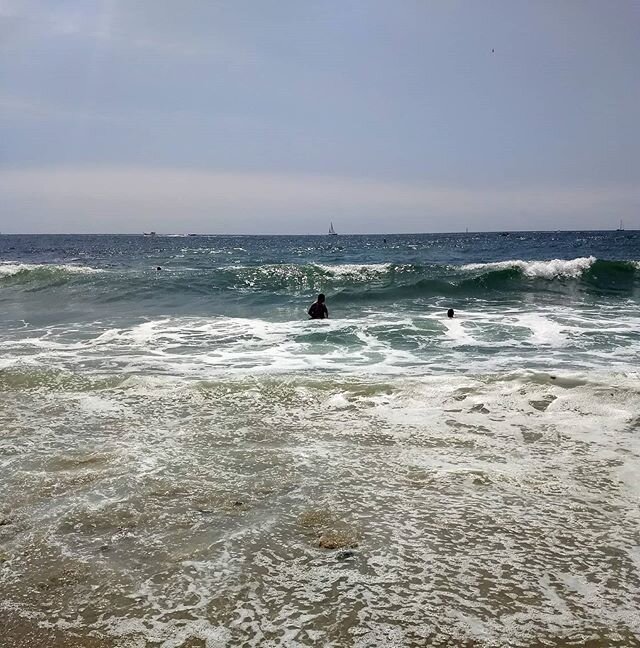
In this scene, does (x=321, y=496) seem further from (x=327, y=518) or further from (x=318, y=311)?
(x=318, y=311)

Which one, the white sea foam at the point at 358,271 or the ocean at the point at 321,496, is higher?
the white sea foam at the point at 358,271

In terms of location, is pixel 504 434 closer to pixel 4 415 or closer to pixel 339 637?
pixel 339 637

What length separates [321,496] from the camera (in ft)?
16.0

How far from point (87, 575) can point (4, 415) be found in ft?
14.1

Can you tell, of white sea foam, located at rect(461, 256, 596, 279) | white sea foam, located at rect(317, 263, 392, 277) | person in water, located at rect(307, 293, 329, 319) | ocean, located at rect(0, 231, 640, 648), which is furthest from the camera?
white sea foam, located at rect(317, 263, 392, 277)

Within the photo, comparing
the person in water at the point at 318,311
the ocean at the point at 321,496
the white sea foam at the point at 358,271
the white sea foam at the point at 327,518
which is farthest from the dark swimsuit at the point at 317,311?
the white sea foam at the point at 358,271

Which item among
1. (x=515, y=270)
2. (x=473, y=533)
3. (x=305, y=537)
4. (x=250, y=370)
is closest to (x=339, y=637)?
(x=305, y=537)

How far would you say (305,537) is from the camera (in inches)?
166

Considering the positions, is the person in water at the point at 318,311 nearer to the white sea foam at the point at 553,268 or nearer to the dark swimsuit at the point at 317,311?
the dark swimsuit at the point at 317,311

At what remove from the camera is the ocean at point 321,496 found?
11.0ft

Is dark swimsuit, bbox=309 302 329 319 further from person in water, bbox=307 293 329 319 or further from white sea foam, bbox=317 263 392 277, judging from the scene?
white sea foam, bbox=317 263 392 277

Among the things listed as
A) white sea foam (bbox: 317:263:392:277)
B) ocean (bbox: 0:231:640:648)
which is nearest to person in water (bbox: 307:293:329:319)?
ocean (bbox: 0:231:640:648)

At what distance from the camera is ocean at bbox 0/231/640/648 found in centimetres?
334

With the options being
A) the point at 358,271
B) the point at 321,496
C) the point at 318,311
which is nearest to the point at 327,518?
the point at 321,496
